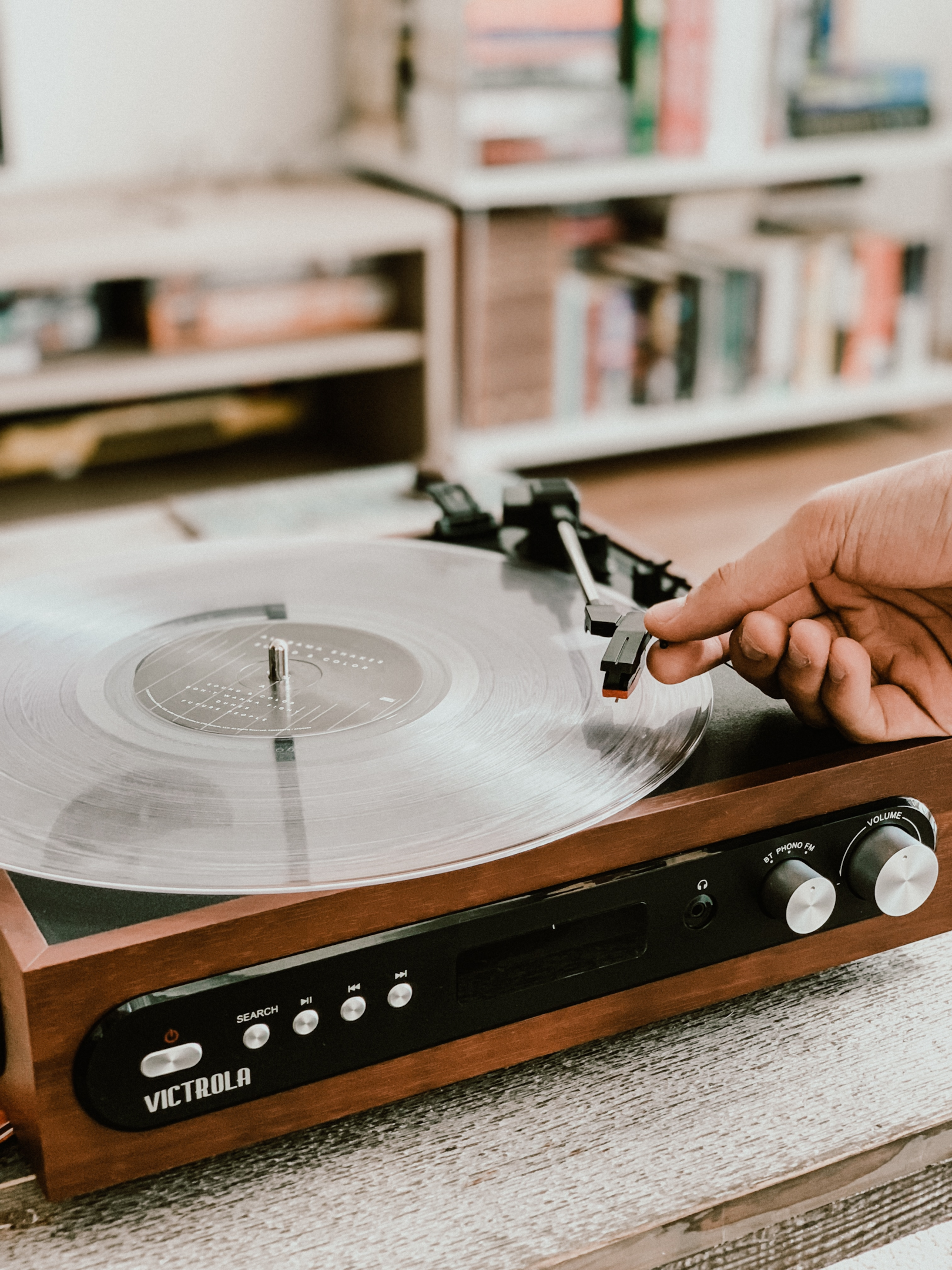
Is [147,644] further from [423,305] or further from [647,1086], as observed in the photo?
[423,305]

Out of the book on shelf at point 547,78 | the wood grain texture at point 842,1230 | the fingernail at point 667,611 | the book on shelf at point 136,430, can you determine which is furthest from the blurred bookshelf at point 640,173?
the wood grain texture at point 842,1230

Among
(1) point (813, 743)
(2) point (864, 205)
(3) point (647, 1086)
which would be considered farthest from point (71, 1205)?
(2) point (864, 205)

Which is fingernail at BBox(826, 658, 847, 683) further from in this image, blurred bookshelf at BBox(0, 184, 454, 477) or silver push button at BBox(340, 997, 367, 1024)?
blurred bookshelf at BBox(0, 184, 454, 477)

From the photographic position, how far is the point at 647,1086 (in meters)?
0.64

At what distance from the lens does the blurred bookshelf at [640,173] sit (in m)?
2.45

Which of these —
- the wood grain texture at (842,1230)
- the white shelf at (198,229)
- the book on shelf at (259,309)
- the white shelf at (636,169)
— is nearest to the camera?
the wood grain texture at (842,1230)

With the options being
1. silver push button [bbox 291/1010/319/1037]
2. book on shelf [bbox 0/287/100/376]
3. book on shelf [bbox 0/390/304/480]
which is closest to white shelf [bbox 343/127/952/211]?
book on shelf [bbox 0/390/304/480]

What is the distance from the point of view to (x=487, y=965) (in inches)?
23.1

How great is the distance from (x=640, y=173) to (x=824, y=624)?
2015 millimetres

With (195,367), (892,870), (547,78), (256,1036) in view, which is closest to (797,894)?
(892,870)

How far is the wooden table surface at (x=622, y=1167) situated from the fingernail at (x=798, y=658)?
0.18 meters

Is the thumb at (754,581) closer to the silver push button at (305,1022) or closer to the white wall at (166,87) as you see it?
the silver push button at (305,1022)

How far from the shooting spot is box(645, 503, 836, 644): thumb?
2.19 feet

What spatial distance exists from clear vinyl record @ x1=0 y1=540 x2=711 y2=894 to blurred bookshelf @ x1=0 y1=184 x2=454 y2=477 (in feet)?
4.97
